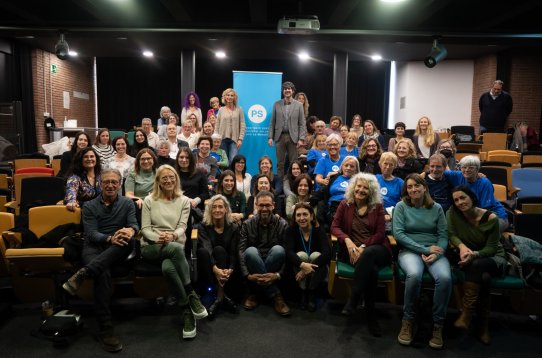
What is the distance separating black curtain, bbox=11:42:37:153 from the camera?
957 centimetres

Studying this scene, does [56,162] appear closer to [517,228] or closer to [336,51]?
[517,228]

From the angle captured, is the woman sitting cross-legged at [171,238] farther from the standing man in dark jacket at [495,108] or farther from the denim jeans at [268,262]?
the standing man in dark jacket at [495,108]

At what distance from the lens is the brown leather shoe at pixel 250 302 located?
3447 mm

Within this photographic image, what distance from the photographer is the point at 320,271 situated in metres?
3.45

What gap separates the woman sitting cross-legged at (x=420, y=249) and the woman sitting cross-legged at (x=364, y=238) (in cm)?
14

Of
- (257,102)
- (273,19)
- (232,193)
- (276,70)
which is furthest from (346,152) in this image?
(276,70)

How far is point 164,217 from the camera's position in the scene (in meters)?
3.36

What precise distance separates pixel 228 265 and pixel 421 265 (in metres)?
1.46

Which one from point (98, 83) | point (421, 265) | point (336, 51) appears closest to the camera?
point (421, 265)

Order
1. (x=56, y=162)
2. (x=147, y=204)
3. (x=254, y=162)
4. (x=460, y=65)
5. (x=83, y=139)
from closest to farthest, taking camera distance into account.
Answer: (x=147, y=204) < (x=83, y=139) < (x=56, y=162) < (x=254, y=162) < (x=460, y=65)

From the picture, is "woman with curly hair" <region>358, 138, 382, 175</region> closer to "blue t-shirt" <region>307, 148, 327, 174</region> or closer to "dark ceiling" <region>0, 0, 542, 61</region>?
"blue t-shirt" <region>307, 148, 327, 174</region>

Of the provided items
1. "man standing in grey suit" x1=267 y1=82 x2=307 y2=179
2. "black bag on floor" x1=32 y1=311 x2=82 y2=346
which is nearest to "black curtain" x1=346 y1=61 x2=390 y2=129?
"man standing in grey suit" x1=267 y1=82 x2=307 y2=179

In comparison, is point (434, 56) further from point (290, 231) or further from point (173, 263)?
point (173, 263)

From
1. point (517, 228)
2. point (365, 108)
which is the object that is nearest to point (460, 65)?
point (365, 108)
